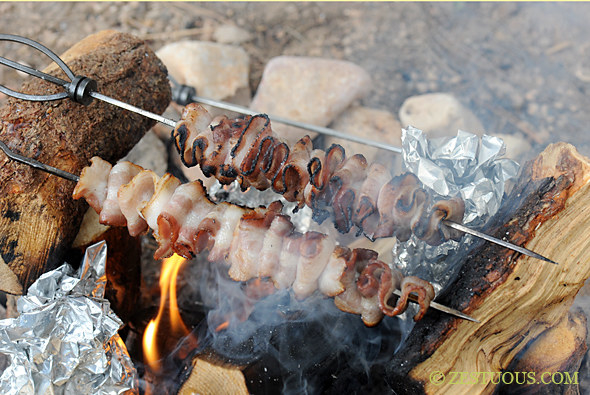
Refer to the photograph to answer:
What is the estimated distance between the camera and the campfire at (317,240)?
1854 mm

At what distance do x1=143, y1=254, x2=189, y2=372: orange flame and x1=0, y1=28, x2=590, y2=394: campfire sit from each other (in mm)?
20

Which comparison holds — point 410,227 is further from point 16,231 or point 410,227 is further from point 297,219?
point 16,231

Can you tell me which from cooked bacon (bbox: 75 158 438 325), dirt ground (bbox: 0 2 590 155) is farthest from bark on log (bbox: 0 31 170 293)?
dirt ground (bbox: 0 2 590 155)

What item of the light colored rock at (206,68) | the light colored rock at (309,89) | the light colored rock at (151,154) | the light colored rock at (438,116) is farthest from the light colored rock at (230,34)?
the light colored rock at (438,116)

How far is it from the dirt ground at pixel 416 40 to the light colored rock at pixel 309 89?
13.6 inches

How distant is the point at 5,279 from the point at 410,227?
171cm

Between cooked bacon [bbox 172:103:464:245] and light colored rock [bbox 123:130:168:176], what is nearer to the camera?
cooked bacon [bbox 172:103:464:245]

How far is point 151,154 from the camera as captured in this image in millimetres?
3412

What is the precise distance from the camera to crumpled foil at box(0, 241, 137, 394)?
6.75 ft

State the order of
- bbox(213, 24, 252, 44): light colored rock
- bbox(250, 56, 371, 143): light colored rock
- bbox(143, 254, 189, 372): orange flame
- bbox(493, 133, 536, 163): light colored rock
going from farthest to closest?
bbox(213, 24, 252, 44): light colored rock → bbox(250, 56, 371, 143): light colored rock → bbox(493, 133, 536, 163): light colored rock → bbox(143, 254, 189, 372): orange flame

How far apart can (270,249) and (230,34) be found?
341 centimetres

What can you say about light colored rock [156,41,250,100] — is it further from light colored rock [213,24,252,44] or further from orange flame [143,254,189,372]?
orange flame [143,254,189,372]

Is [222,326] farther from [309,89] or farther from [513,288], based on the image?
[309,89]

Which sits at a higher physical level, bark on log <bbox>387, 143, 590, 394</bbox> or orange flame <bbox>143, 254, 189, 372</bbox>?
bark on log <bbox>387, 143, 590, 394</bbox>
